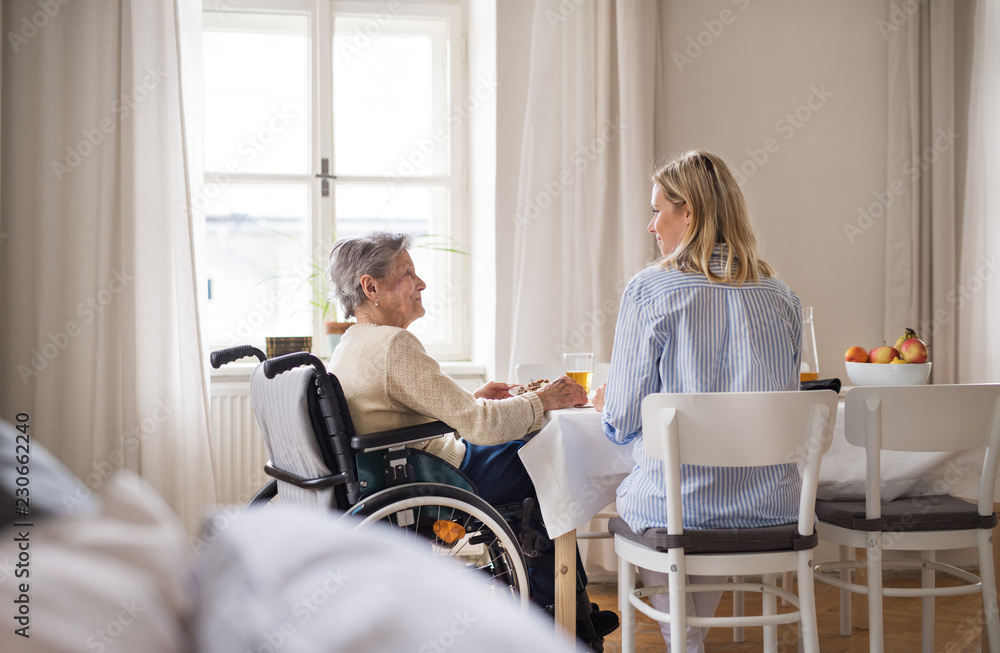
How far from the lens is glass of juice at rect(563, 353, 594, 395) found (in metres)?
2.07

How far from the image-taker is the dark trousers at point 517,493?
1988mm

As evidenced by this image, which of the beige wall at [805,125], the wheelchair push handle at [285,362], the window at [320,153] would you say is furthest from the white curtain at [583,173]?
the wheelchair push handle at [285,362]

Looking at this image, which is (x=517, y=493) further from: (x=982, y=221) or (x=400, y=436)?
(x=982, y=221)

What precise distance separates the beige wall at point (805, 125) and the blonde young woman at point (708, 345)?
60.9 inches

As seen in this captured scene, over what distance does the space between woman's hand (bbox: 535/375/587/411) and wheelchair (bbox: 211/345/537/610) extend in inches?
10.6

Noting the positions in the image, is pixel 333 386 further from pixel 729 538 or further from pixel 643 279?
pixel 729 538

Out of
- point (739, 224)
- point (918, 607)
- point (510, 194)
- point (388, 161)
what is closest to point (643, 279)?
point (739, 224)

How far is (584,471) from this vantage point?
1905mm

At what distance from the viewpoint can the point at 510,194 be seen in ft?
10.3

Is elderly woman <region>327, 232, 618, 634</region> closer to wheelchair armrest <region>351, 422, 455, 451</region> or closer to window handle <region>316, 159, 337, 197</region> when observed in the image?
wheelchair armrest <region>351, 422, 455, 451</region>

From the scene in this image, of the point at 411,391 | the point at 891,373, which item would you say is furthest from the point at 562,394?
the point at 891,373

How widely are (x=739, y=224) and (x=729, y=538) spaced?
685 millimetres

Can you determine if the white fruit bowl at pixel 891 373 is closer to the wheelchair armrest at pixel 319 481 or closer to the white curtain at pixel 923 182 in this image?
the white curtain at pixel 923 182

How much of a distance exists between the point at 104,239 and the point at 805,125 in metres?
2.76
